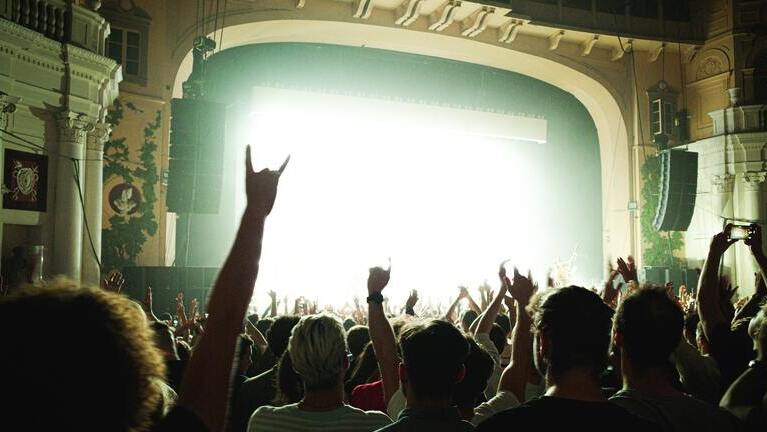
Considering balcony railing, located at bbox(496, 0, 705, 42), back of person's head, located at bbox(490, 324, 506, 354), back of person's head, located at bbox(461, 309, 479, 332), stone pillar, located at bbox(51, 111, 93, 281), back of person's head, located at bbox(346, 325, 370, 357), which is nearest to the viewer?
back of person's head, located at bbox(346, 325, 370, 357)

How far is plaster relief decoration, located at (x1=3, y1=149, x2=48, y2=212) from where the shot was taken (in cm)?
936

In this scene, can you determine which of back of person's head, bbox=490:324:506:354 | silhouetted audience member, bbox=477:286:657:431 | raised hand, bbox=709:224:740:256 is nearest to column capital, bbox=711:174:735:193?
back of person's head, bbox=490:324:506:354

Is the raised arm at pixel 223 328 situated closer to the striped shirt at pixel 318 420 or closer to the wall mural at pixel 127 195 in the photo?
the striped shirt at pixel 318 420

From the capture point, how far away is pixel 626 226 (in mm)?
18297

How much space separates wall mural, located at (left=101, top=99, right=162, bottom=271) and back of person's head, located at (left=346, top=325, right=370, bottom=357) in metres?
9.16

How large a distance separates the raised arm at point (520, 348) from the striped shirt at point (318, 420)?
565 mm

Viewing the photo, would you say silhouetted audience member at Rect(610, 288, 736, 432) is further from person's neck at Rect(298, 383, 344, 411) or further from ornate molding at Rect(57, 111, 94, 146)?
ornate molding at Rect(57, 111, 94, 146)

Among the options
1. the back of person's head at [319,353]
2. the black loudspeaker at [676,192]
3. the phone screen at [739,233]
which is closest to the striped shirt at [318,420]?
the back of person's head at [319,353]

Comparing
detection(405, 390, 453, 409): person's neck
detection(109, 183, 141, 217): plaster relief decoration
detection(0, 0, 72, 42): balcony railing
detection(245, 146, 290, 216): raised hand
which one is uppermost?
detection(0, 0, 72, 42): balcony railing

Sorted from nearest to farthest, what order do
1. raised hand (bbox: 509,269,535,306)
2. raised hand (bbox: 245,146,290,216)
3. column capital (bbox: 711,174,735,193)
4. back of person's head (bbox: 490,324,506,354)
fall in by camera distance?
1. raised hand (bbox: 245,146,290,216)
2. raised hand (bbox: 509,269,535,306)
3. back of person's head (bbox: 490,324,506,354)
4. column capital (bbox: 711,174,735,193)

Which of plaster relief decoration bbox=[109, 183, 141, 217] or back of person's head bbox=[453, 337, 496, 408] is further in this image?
plaster relief decoration bbox=[109, 183, 141, 217]

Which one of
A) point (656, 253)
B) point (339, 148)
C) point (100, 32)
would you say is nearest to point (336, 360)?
point (100, 32)

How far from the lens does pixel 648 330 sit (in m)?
2.33

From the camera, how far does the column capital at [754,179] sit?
16328 millimetres
